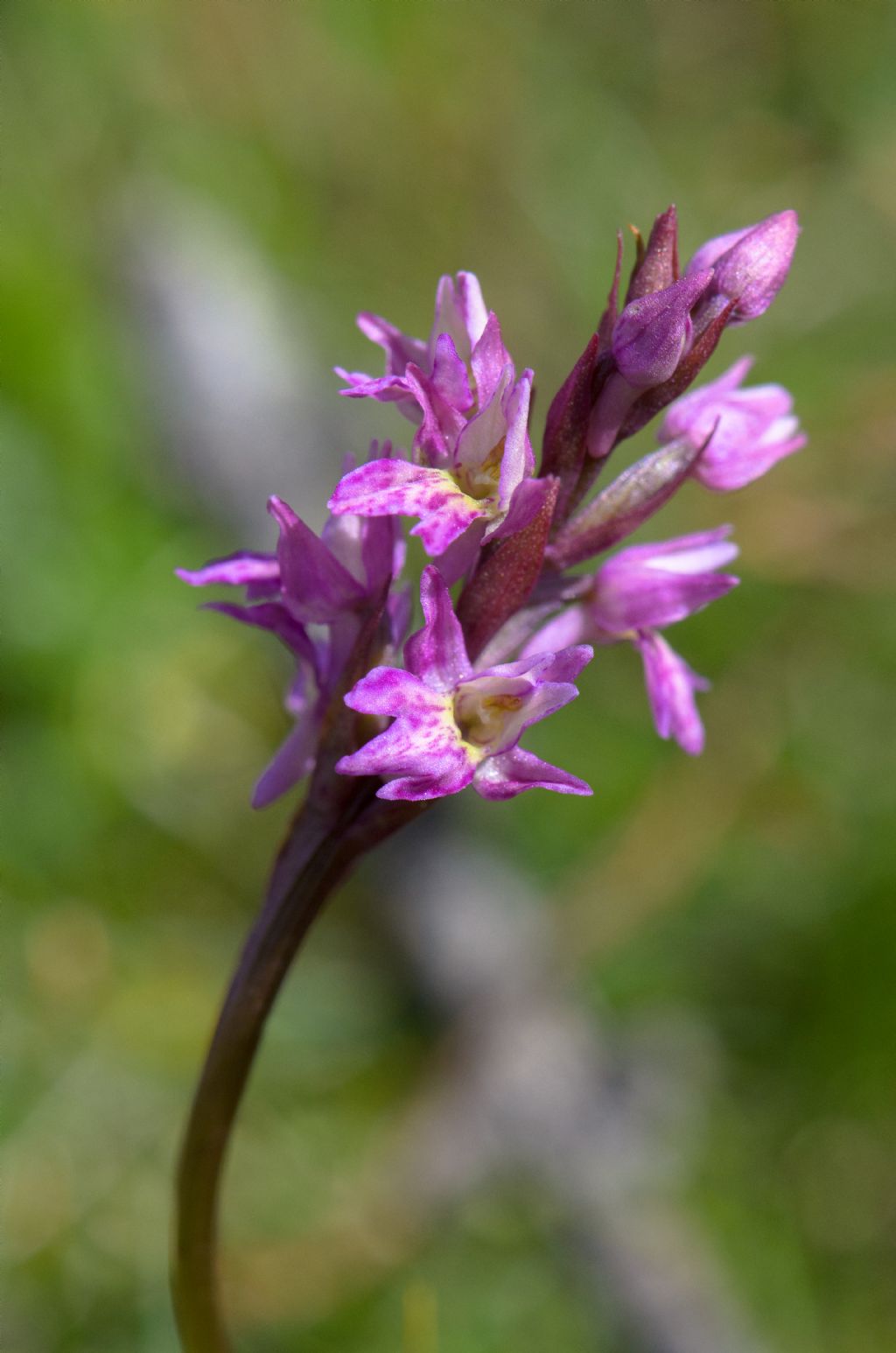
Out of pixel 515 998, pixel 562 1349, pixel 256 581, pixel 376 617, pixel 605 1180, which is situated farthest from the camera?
pixel 515 998

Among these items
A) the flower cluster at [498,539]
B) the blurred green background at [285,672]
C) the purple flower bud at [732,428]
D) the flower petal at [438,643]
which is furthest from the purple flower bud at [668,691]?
the blurred green background at [285,672]

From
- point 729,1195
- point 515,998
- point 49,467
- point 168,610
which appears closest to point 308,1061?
point 515,998

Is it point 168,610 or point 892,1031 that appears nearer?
point 892,1031

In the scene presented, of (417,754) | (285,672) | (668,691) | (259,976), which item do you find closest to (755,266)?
(668,691)

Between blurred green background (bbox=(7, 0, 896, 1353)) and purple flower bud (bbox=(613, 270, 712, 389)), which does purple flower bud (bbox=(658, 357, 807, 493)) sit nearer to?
purple flower bud (bbox=(613, 270, 712, 389))

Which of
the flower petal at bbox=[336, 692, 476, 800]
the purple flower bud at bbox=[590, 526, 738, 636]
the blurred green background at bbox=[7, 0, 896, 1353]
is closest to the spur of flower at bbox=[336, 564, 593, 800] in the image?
the flower petal at bbox=[336, 692, 476, 800]

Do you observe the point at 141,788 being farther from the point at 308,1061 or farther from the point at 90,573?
the point at 308,1061

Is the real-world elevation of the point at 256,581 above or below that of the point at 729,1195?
above
